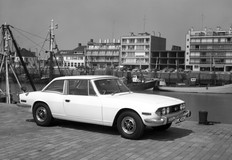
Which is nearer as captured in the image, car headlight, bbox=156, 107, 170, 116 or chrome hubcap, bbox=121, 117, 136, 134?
car headlight, bbox=156, 107, 170, 116

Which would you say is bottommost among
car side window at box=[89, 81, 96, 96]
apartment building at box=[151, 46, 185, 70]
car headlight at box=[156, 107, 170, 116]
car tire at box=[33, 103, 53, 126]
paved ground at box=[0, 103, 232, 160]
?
paved ground at box=[0, 103, 232, 160]

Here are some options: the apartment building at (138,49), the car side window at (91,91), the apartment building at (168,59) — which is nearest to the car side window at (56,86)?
the car side window at (91,91)

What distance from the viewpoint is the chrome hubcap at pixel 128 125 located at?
23.6 ft

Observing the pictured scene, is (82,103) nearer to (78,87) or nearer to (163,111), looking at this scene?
(78,87)

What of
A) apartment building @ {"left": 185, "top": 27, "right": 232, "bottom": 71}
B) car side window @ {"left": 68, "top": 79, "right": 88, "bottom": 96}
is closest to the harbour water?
car side window @ {"left": 68, "top": 79, "right": 88, "bottom": 96}

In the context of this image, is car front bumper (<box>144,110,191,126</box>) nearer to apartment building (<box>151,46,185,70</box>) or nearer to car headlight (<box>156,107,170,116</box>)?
car headlight (<box>156,107,170,116</box>)

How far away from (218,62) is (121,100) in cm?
10416

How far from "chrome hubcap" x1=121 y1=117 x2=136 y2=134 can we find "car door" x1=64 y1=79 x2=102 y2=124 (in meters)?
0.69

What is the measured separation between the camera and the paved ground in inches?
232

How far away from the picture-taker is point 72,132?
26.4 ft

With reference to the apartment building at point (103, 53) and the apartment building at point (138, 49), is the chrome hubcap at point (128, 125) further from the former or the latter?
the apartment building at point (103, 53)

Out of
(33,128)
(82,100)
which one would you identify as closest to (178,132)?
(82,100)

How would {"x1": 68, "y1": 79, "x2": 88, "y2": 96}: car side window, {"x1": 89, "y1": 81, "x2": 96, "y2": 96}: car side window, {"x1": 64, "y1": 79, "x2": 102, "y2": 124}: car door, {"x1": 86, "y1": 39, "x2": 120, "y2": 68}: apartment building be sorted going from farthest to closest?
{"x1": 86, "y1": 39, "x2": 120, "y2": 68}: apartment building, {"x1": 68, "y1": 79, "x2": 88, "y2": 96}: car side window, {"x1": 89, "y1": 81, "x2": 96, "y2": 96}: car side window, {"x1": 64, "y1": 79, "x2": 102, "y2": 124}: car door

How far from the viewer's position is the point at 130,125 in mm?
7277
